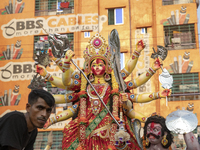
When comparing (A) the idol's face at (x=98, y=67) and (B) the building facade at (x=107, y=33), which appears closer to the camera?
(A) the idol's face at (x=98, y=67)

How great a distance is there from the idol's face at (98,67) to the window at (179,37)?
324 centimetres

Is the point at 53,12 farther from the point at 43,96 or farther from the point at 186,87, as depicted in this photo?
the point at 43,96

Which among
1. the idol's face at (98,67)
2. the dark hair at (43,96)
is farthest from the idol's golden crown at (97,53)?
the dark hair at (43,96)

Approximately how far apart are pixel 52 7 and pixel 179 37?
3940 millimetres

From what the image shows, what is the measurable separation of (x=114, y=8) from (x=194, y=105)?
356 cm

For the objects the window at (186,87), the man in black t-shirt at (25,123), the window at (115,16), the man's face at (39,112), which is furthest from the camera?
the window at (115,16)

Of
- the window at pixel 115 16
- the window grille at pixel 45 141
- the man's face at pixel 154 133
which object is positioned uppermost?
the window at pixel 115 16

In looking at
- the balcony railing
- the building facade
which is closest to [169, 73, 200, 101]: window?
the building facade

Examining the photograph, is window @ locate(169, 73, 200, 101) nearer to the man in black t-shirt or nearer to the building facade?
the building facade

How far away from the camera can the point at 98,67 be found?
6.16 meters

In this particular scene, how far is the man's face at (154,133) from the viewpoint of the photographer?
5.29 meters

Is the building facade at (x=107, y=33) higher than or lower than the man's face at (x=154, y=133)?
higher

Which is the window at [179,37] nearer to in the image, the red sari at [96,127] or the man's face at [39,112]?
the red sari at [96,127]

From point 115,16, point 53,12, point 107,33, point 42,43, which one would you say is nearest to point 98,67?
point 107,33
